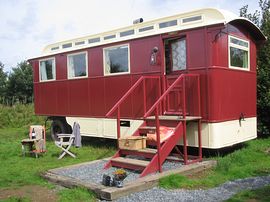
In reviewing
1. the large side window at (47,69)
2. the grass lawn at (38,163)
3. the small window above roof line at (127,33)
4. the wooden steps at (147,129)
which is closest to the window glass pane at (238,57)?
the wooden steps at (147,129)

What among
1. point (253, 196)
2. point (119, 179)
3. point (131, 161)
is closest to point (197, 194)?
point (253, 196)

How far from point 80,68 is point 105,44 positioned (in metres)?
1.44

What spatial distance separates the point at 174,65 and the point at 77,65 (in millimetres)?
3727

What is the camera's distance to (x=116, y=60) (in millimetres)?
10344

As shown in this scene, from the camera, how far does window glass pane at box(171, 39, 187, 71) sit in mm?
8849

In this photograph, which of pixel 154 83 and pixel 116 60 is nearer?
pixel 154 83

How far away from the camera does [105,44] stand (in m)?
10.6

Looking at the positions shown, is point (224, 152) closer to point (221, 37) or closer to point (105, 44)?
point (221, 37)

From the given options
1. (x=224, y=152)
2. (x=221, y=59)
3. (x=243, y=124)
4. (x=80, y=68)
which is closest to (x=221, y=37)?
(x=221, y=59)

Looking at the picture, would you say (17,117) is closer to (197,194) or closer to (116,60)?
(116,60)

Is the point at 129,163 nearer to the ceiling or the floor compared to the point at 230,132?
nearer to the floor

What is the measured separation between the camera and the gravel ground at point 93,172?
276 inches

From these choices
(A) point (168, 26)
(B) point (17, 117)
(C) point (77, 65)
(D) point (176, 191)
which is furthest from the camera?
(B) point (17, 117)

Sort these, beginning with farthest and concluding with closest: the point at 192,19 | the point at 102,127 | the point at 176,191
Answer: the point at 102,127 < the point at 192,19 < the point at 176,191
